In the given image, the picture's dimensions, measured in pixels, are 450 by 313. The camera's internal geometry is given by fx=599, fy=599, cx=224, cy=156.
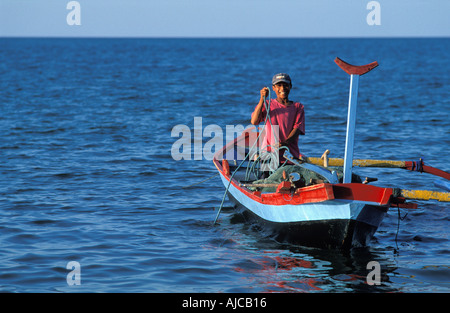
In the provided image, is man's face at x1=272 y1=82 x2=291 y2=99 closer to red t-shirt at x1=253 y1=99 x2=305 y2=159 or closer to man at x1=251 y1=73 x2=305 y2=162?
man at x1=251 y1=73 x2=305 y2=162

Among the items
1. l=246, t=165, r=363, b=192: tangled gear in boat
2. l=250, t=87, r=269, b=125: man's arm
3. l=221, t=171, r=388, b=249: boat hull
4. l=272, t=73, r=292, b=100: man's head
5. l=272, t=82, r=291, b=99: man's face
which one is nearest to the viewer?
l=221, t=171, r=388, b=249: boat hull

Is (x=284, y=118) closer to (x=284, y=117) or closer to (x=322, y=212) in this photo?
(x=284, y=117)

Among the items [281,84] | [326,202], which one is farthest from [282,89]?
[326,202]

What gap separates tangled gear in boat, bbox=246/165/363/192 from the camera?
9336 millimetres

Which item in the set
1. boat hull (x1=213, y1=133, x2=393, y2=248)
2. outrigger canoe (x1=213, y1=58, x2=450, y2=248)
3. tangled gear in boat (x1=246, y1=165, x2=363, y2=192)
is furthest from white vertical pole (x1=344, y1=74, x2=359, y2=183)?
tangled gear in boat (x1=246, y1=165, x2=363, y2=192)

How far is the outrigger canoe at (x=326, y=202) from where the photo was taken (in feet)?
28.2

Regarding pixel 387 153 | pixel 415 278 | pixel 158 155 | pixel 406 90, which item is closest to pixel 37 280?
pixel 415 278

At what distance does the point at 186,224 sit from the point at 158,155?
25.8 feet

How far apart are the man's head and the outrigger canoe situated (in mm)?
1061

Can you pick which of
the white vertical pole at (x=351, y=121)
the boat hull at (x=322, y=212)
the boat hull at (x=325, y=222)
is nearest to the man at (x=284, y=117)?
the boat hull at (x=322, y=212)

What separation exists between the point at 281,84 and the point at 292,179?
1.90m

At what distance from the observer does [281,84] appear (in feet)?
34.3

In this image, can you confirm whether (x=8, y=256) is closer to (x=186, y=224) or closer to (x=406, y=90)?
(x=186, y=224)
